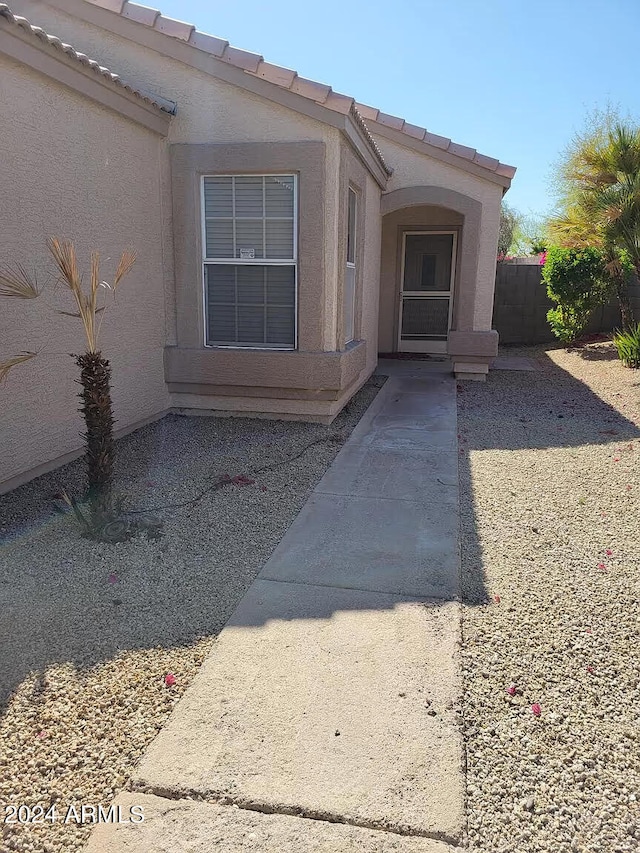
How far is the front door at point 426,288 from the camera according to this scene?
12305 mm

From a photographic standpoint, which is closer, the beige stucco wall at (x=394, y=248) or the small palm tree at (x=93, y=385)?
the small palm tree at (x=93, y=385)

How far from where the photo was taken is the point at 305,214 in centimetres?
686

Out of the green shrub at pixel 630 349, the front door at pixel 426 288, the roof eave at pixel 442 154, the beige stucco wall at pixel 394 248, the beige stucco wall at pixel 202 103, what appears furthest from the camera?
the front door at pixel 426 288

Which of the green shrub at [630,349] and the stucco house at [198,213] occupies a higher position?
the stucco house at [198,213]

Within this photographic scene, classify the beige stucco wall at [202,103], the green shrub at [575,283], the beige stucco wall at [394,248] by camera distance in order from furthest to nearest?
the green shrub at [575,283] < the beige stucco wall at [394,248] < the beige stucco wall at [202,103]

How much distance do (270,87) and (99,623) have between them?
573 centimetres

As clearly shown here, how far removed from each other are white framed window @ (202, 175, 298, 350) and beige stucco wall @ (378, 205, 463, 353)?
5.38 meters

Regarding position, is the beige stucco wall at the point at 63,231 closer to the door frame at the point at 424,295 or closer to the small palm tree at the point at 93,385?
the small palm tree at the point at 93,385

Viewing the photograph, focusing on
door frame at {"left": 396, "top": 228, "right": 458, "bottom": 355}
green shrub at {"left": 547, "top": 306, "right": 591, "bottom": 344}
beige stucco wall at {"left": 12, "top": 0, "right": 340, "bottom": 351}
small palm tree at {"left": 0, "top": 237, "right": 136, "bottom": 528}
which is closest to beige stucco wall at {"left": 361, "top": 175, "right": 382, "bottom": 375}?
door frame at {"left": 396, "top": 228, "right": 458, "bottom": 355}

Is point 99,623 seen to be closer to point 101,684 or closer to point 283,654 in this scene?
point 101,684

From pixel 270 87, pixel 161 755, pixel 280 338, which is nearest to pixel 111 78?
pixel 270 87

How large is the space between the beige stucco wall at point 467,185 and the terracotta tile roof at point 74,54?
4348 mm

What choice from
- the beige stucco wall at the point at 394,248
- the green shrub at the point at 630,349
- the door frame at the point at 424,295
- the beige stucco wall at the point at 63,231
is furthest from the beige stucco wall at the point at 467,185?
the beige stucco wall at the point at 63,231

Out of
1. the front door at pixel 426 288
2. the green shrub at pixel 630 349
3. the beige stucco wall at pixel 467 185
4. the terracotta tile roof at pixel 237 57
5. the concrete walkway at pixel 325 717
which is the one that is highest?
the terracotta tile roof at pixel 237 57
